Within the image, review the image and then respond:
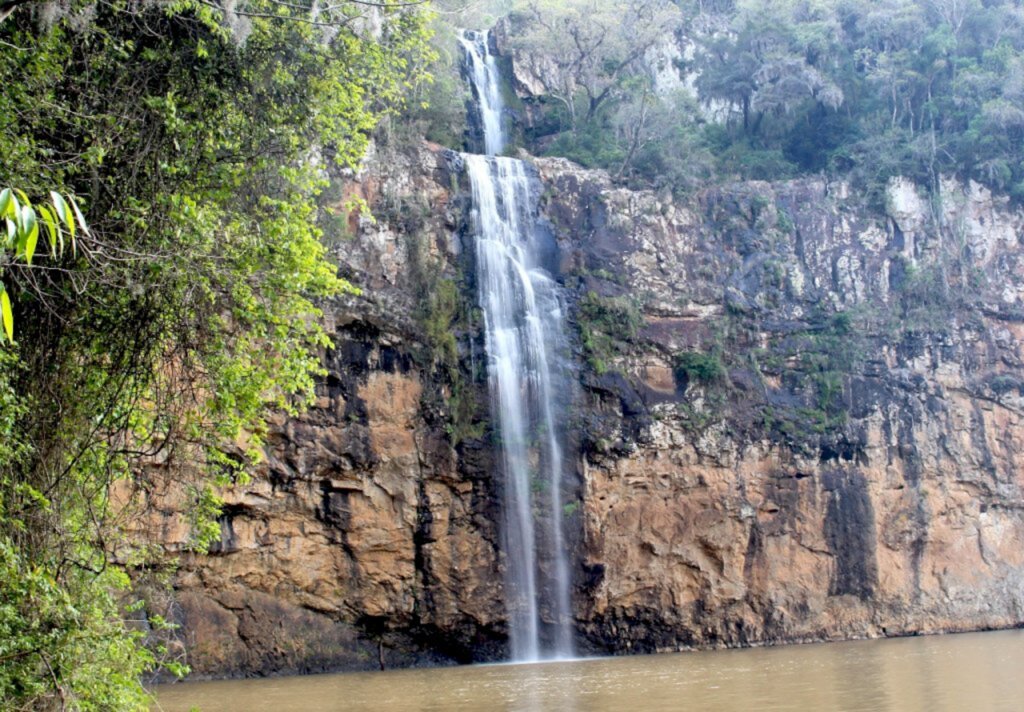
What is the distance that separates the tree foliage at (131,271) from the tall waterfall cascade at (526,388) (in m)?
13.6

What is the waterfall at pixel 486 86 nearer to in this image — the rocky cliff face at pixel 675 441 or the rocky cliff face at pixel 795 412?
the rocky cliff face at pixel 675 441

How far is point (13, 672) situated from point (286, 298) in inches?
154

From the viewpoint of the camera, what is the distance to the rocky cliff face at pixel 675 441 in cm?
2141

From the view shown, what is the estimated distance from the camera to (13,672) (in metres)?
6.64

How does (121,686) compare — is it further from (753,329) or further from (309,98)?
(753,329)

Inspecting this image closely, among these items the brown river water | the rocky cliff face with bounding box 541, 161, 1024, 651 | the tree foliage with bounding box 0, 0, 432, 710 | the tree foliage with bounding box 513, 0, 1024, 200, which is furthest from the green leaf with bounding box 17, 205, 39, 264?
the tree foliage with bounding box 513, 0, 1024, 200

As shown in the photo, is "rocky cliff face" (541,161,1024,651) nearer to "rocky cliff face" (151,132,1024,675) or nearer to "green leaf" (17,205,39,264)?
"rocky cliff face" (151,132,1024,675)

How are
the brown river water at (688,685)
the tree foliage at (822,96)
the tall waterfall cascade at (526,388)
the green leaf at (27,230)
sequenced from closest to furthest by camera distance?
the green leaf at (27,230), the brown river water at (688,685), the tall waterfall cascade at (526,388), the tree foliage at (822,96)

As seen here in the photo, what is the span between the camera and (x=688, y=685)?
15242 mm

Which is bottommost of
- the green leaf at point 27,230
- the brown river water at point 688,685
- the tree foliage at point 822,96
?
the brown river water at point 688,685

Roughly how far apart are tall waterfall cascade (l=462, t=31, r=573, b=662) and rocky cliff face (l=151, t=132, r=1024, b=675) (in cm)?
50

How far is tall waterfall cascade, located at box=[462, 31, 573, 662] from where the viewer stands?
22562 mm

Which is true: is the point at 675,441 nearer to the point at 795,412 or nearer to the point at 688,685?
the point at 795,412

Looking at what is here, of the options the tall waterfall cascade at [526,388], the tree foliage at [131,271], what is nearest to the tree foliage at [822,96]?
the tall waterfall cascade at [526,388]
